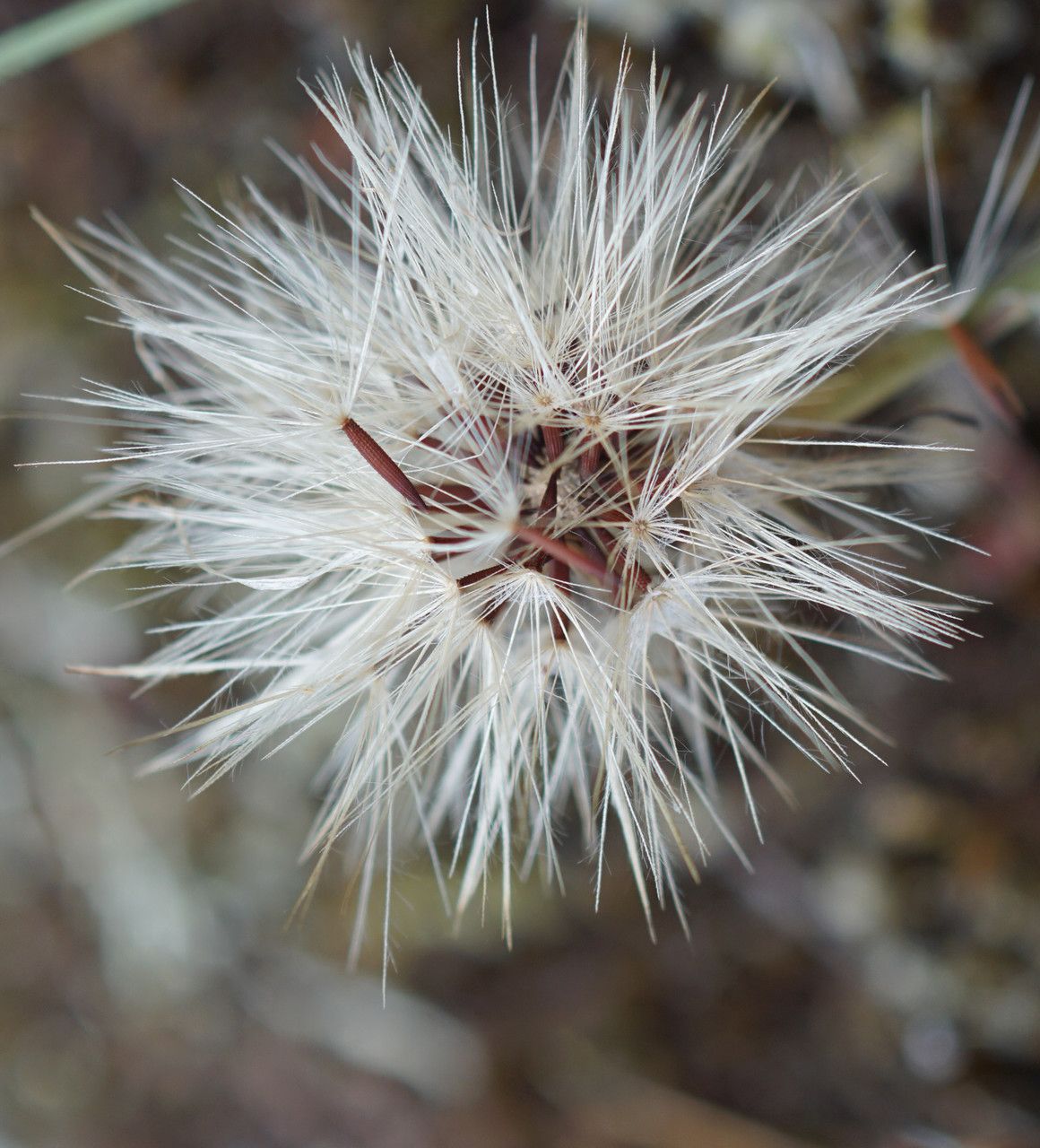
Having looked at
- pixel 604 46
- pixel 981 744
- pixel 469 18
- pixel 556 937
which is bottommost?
pixel 556 937

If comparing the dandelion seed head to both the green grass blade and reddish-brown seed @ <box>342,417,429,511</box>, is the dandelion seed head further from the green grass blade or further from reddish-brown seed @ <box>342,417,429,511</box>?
the green grass blade

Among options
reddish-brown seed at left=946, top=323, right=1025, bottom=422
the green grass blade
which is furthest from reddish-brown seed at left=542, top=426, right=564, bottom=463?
the green grass blade

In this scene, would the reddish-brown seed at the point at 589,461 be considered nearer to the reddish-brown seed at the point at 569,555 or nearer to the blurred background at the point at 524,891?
the reddish-brown seed at the point at 569,555

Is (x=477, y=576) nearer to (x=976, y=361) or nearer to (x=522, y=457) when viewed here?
(x=522, y=457)

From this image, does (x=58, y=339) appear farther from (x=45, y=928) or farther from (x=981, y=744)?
(x=981, y=744)

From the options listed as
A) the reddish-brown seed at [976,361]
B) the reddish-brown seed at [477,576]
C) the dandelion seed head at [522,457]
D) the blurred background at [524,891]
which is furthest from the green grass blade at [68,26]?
the reddish-brown seed at [976,361]

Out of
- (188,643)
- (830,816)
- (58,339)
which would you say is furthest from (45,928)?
(830,816)

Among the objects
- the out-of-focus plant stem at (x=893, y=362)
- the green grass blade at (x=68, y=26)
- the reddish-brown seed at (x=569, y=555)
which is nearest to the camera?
the reddish-brown seed at (x=569, y=555)
